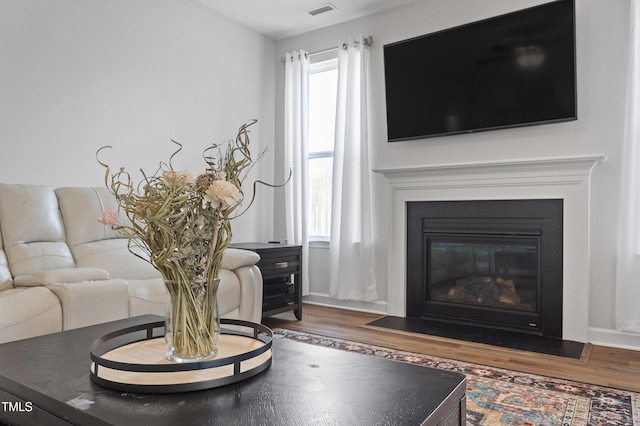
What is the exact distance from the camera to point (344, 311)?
4.14 m

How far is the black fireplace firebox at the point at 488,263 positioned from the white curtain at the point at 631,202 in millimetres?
366

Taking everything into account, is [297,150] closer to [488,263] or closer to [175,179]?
[488,263]

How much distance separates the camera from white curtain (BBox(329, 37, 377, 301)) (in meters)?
4.04

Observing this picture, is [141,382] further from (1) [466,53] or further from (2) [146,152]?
(1) [466,53]

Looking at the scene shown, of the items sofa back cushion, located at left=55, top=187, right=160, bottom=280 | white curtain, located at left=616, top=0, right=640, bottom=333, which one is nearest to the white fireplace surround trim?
white curtain, located at left=616, top=0, right=640, bottom=333

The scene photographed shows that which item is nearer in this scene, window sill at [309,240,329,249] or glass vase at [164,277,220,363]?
glass vase at [164,277,220,363]

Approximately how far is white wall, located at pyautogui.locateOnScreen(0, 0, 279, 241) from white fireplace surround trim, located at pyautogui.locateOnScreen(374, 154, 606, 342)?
1474 millimetres

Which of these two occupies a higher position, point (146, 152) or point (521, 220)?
point (146, 152)

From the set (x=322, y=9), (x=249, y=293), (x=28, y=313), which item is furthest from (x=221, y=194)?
(x=322, y=9)

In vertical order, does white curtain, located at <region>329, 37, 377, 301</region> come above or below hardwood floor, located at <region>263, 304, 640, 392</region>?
above

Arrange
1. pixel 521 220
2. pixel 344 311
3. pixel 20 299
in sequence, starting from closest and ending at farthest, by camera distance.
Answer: pixel 20 299 < pixel 521 220 < pixel 344 311

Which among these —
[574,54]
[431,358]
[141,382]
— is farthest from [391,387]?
[574,54]

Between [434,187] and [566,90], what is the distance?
44.1 inches

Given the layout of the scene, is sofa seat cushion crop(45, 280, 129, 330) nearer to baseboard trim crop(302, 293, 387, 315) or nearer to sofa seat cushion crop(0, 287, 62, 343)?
sofa seat cushion crop(0, 287, 62, 343)
